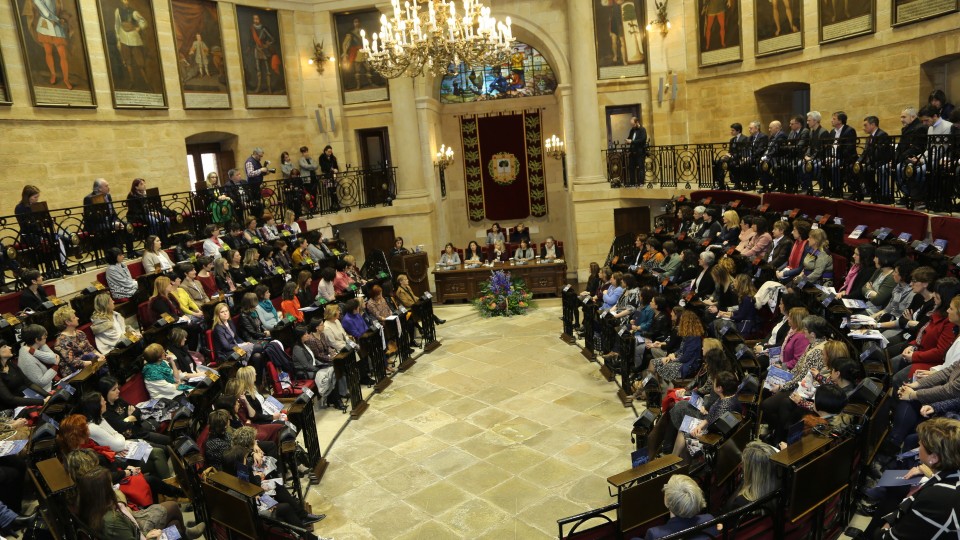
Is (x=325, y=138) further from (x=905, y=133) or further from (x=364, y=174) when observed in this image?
(x=905, y=133)

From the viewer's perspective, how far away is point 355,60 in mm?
16484

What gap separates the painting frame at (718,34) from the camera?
14141 mm

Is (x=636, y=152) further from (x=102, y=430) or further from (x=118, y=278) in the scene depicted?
(x=102, y=430)

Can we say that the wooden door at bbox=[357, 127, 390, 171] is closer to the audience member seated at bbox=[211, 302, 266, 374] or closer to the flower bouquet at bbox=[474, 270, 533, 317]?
the flower bouquet at bbox=[474, 270, 533, 317]

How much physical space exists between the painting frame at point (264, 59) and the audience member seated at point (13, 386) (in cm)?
1025

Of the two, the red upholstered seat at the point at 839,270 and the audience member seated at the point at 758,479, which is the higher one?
the red upholstered seat at the point at 839,270

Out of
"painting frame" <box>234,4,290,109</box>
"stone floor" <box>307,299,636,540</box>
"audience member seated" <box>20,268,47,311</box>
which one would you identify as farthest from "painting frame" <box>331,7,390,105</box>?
"audience member seated" <box>20,268,47,311</box>

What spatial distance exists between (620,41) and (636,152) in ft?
9.13

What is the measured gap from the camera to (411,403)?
916cm

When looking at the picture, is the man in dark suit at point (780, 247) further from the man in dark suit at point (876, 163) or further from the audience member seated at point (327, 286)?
the audience member seated at point (327, 286)

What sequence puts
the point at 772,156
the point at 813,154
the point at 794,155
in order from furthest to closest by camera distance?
the point at 772,156, the point at 794,155, the point at 813,154

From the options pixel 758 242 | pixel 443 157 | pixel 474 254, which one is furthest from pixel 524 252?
pixel 758 242

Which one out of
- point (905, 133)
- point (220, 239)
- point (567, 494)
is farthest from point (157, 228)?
point (905, 133)

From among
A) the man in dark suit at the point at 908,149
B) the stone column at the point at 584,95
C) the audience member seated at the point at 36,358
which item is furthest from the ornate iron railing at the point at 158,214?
the man in dark suit at the point at 908,149
